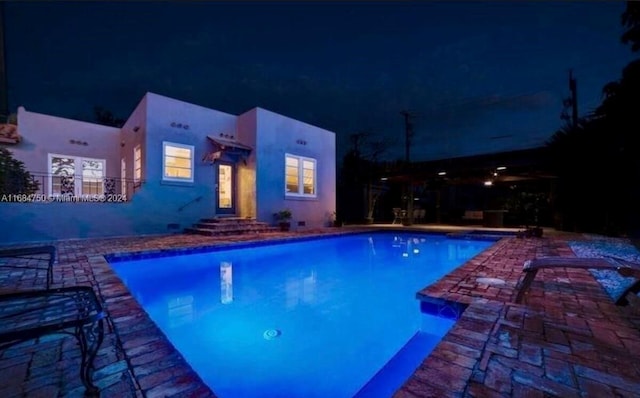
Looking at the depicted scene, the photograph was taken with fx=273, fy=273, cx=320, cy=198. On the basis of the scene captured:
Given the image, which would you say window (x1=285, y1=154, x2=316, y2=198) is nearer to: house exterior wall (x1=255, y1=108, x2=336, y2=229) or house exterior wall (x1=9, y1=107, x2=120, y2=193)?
house exterior wall (x1=255, y1=108, x2=336, y2=229)

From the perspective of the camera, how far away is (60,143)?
10.7m

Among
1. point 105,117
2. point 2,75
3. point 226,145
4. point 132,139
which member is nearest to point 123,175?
point 132,139

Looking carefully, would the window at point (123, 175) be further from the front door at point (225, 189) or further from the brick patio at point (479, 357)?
the brick patio at point (479, 357)

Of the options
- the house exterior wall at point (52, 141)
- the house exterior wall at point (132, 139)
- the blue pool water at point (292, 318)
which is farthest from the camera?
the house exterior wall at point (52, 141)

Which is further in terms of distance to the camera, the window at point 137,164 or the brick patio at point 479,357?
the window at point 137,164

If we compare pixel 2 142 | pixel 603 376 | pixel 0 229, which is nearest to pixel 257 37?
pixel 2 142

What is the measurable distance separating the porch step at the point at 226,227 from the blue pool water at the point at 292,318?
234cm

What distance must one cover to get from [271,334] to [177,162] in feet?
29.3

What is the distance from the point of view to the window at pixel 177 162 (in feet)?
32.5

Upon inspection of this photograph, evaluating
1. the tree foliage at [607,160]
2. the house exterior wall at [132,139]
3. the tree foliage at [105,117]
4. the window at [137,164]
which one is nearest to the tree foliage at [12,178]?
the house exterior wall at [132,139]

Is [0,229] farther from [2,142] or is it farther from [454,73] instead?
[454,73]

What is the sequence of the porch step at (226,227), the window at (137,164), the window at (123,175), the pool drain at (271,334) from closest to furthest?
the pool drain at (271,334), the porch step at (226,227), the window at (137,164), the window at (123,175)

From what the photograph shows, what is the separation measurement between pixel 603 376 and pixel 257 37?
66.8ft

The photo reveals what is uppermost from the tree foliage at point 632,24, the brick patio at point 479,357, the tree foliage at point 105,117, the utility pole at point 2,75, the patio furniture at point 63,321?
the tree foliage at point 105,117
